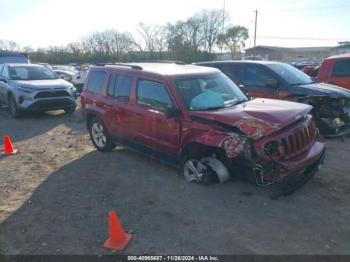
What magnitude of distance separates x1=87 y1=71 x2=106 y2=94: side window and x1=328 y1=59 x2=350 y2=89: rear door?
663cm

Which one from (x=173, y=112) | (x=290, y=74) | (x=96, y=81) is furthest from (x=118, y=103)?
(x=290, y=74)

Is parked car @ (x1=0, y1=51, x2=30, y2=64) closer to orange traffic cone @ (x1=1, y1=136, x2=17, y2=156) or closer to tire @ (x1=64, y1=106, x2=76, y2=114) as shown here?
tire @ (x1=64, y1=106, x2=76, y2=114)

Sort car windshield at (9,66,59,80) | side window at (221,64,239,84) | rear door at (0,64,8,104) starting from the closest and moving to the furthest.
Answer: side window at (221,64,239,84) < car windshield at (9,66,59,80) < rear door at (0,64,8,104)

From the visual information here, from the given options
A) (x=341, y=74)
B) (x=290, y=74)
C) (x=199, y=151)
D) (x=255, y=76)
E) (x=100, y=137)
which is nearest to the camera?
(x=199, y=151)

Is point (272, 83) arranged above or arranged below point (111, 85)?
below

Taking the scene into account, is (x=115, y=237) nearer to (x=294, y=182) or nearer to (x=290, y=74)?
(x=294, y=182)

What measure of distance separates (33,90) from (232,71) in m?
6.59

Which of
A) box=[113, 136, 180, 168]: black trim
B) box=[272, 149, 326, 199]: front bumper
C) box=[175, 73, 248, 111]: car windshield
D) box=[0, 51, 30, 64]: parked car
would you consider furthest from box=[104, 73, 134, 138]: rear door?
box=[0, 51, 30, 64]: parked car

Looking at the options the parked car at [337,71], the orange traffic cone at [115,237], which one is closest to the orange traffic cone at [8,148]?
the orange traffic cone at [115,237]

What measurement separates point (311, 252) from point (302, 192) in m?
1.52

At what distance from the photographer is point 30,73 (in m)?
12.1

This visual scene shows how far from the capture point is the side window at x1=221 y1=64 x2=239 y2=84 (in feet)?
29.0

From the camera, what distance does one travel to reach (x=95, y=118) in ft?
23.7

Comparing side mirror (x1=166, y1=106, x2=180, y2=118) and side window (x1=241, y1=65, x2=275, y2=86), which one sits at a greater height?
side window (x1=241, y1=65, x2=275, y2=86)
